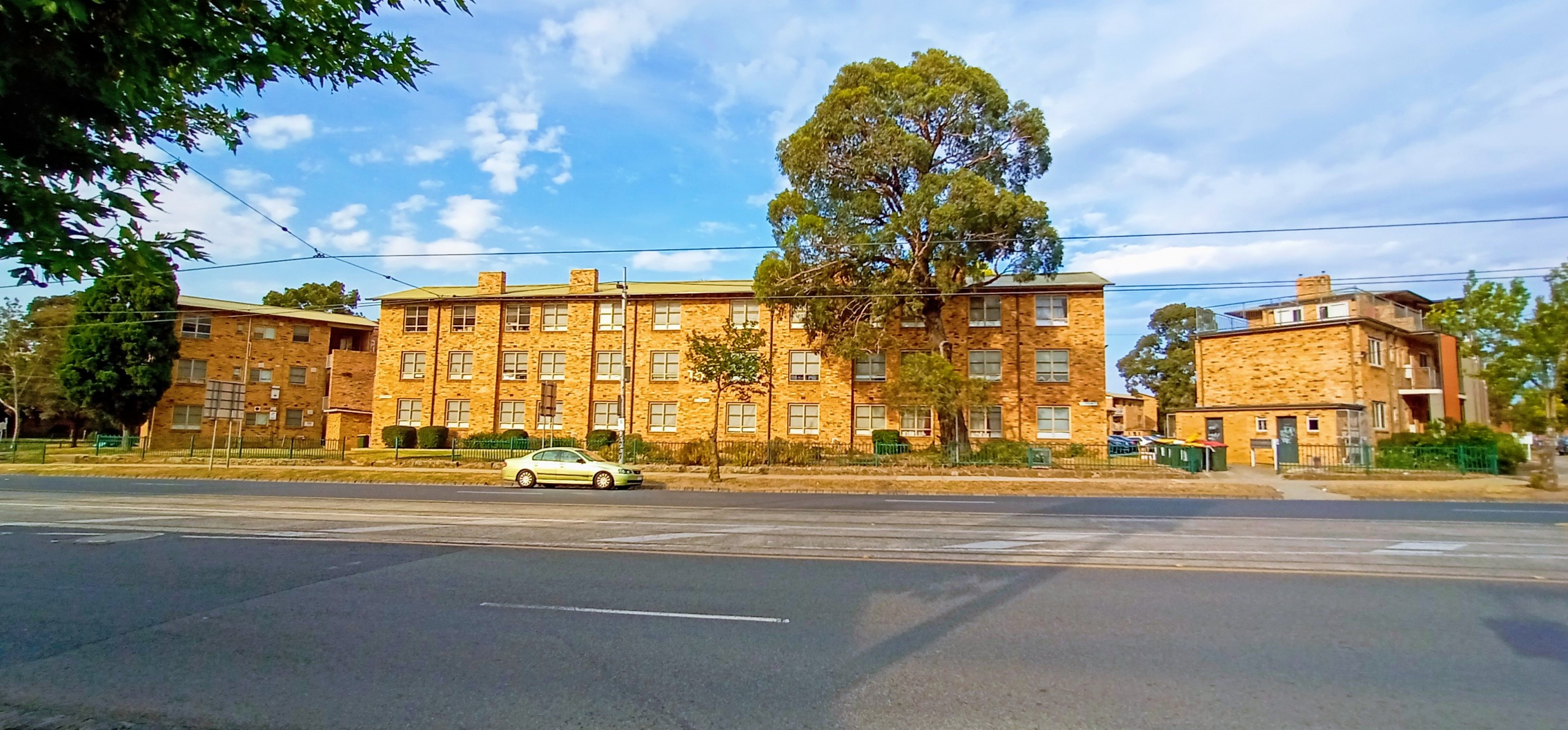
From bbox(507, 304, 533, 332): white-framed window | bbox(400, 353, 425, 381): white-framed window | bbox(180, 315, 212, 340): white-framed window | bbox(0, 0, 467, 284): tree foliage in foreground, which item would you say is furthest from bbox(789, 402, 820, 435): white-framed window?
bbox(0, 0, 467, 284): tree foliage in foreground

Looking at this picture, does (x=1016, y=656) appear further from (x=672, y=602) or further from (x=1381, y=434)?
(x=1381, y=434)

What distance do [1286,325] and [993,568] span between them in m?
37.0

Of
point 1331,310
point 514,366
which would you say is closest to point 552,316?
point 514,366

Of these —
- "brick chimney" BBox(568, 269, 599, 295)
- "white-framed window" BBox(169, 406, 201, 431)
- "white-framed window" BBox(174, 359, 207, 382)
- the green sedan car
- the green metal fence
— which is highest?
"brick chimney" BBox(568, 269, 599, 295)

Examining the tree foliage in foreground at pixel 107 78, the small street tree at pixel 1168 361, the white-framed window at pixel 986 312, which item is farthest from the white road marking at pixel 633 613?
the small street tree at pixel 1168 361

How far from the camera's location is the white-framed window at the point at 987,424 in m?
40.4

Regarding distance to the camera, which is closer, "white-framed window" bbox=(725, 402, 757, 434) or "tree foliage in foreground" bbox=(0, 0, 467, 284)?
"tree foliage in foreground" bbox=(0, 0, 467, 284)

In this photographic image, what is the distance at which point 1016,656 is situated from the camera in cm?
605

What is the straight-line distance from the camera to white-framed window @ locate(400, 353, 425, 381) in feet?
155

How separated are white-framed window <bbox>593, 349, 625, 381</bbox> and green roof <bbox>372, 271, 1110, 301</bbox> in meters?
3.28

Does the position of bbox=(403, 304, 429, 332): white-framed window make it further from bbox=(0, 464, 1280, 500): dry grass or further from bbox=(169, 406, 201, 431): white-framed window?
bbox=(0, 464, 1280, 500): dry grass

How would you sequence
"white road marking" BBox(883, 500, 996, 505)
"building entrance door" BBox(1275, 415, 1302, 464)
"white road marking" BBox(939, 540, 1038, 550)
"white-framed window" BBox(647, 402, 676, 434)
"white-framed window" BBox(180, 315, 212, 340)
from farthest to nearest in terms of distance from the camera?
"white-framed window" BBox(180, 315, 212, 340), "white-framed window" BBox(647, 402, 676, 434), "building entrance door" BBox(1275, 415, 1302, 464), "white road marking" BBox(883, 500, 996, 505), "white road marking" BBox(939, 540, 1038, 550)

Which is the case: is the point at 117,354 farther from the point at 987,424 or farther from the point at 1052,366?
the point at 1052,366

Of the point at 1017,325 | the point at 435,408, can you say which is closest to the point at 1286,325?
the point at 1017,325
